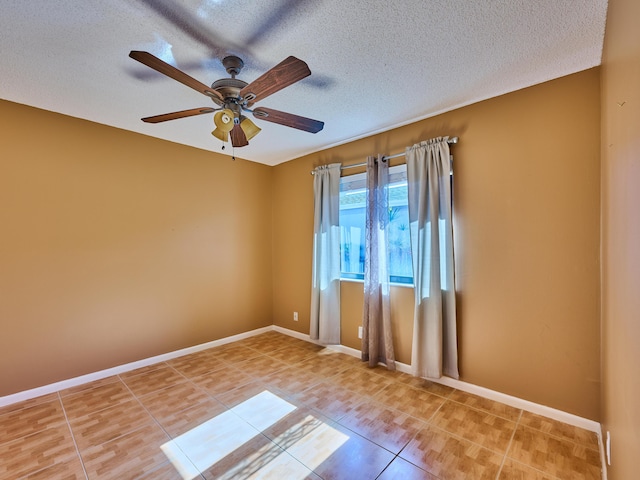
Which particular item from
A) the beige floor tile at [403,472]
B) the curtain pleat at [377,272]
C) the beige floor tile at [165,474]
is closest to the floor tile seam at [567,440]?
the beige floor tile at [403,472]

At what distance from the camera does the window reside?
2.99 metres

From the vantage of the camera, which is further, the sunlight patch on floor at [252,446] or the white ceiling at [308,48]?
the sunlight patch on floor at [252,446]

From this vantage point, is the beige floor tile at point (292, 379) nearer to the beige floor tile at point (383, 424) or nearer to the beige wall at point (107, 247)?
the beige floor tile at point (383, 424)

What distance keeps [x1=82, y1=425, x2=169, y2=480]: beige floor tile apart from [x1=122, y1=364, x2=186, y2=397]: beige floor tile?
0.66 m

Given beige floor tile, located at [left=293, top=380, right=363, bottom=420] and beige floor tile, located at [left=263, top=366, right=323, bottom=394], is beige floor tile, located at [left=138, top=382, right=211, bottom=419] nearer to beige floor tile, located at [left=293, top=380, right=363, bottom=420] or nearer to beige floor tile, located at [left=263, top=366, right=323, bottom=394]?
beige floor tile, located at [left=263, top=366, right=323, bottom=394]

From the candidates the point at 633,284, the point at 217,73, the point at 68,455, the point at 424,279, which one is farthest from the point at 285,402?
the point at 217,73

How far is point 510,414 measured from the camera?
2.21m

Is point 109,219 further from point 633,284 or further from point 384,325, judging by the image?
point 633,284

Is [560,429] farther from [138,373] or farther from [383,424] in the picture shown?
[138,373]

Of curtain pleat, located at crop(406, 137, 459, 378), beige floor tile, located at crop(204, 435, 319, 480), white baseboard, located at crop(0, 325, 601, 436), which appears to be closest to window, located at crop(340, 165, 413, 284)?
curtain pleat, located at crop(406, 137, 459, 378)

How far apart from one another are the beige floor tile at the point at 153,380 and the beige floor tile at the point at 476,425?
2.35 metres

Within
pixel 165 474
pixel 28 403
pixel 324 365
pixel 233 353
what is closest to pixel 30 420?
pixel 28 403

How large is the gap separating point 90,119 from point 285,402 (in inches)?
125

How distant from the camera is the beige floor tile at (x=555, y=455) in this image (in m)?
1.65
